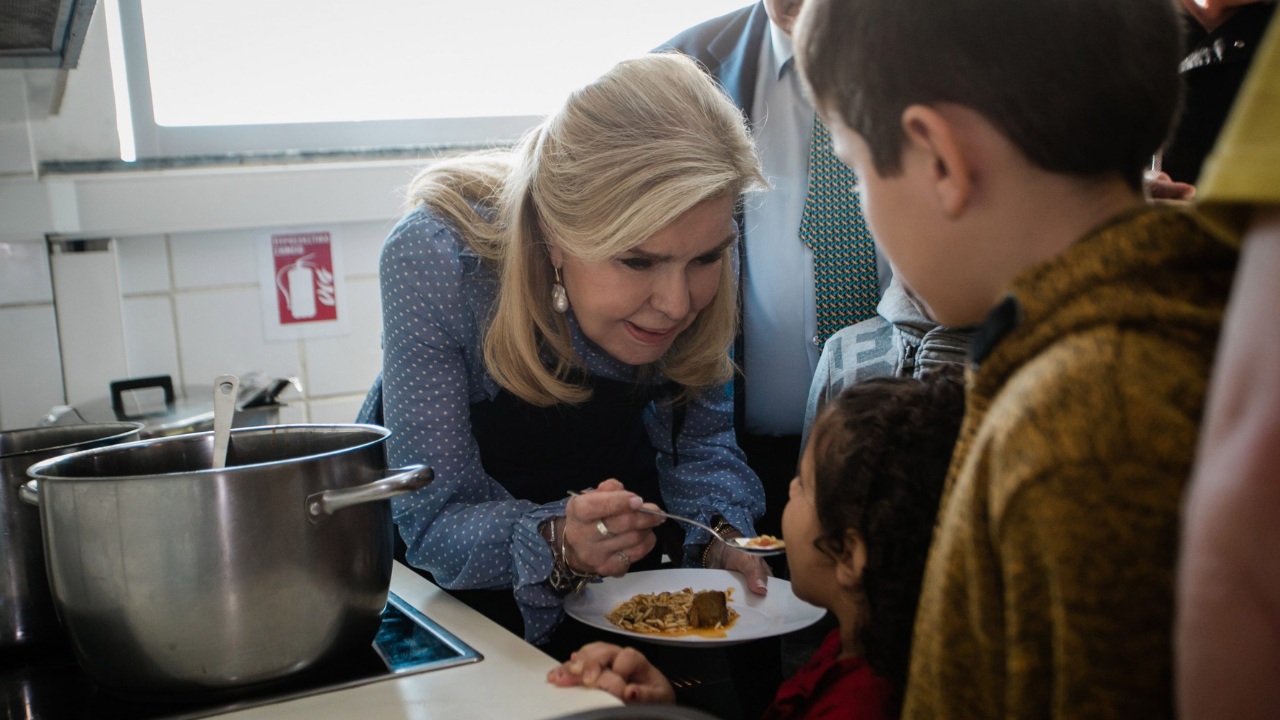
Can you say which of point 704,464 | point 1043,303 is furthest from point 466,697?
point 704,464

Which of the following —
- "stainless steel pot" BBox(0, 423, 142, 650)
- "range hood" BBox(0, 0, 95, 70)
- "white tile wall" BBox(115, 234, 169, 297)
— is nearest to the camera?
"stainless steel pot" BBox(0, 423, 142, 650)

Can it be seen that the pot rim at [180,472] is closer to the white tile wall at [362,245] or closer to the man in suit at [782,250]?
the man in suit at [782,250]

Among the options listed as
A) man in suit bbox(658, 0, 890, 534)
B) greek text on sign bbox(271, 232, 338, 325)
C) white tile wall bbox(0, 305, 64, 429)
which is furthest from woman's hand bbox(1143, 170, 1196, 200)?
white tile wall bbox(0, 305, 64, 429)

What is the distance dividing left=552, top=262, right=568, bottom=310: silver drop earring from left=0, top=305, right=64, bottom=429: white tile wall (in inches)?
45.5

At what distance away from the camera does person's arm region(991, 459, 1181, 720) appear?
0.45m

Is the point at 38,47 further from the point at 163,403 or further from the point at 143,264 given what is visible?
the point at 143,264

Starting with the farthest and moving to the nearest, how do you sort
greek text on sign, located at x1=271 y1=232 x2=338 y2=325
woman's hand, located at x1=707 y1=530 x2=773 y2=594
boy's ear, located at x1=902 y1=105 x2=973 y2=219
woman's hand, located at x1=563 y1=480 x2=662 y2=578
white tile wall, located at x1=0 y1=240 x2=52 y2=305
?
greek text on sign, located at x1=271 y1=232 x2=338 y2=325 → white tile wall, located at x1=0 y1=240 x2=52 y2=305 → woman's hand, located at x1=707 y1=530 x2=773 y2=594 → woman's hand, located at x1=563 y1=480 x2=662 y2=578 → boy's ear, located at x1=902 y1=105 x2=973 y2=219

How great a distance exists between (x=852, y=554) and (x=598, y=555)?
357mm

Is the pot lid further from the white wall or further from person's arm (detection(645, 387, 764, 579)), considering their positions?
person's arm (detection(645, 387, 764, 579))

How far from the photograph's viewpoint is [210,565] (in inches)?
26.9

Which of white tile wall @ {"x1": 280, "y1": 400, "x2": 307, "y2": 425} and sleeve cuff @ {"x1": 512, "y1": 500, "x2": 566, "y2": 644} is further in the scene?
white tile wall @ {"x1": 280, "y1": 400, "x2": 307, "y2": 425}

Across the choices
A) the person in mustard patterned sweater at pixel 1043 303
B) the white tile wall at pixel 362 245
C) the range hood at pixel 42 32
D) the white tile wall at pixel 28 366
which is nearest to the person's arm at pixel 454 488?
the range hood at pixel 42 32

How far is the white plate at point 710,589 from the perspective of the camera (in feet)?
3.49

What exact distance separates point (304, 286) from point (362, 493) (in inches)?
61.1
